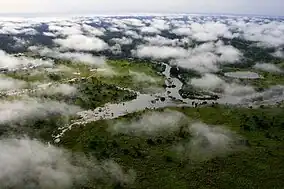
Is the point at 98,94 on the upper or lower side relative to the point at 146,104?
upper

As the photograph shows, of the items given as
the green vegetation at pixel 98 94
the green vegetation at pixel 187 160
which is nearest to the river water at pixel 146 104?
the green vegetation at pixel 98 94

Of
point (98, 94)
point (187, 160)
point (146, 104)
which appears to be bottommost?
point (146, 104)

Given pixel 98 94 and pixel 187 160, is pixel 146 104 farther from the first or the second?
pixel 187 160

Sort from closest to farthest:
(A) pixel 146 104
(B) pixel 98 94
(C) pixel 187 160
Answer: (C) pixel 187 160, (A) pixel 146 104, (B) pixel 98 94

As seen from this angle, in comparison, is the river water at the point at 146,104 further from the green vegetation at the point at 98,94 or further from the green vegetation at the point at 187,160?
the green vegetation at the point at 187,160

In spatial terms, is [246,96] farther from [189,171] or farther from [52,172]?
[52,172]

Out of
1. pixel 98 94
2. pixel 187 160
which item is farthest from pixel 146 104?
pixel 187 160

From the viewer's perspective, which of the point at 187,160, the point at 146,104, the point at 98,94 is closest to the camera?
the point at 187,160

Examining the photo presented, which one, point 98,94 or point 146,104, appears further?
point 98,94
